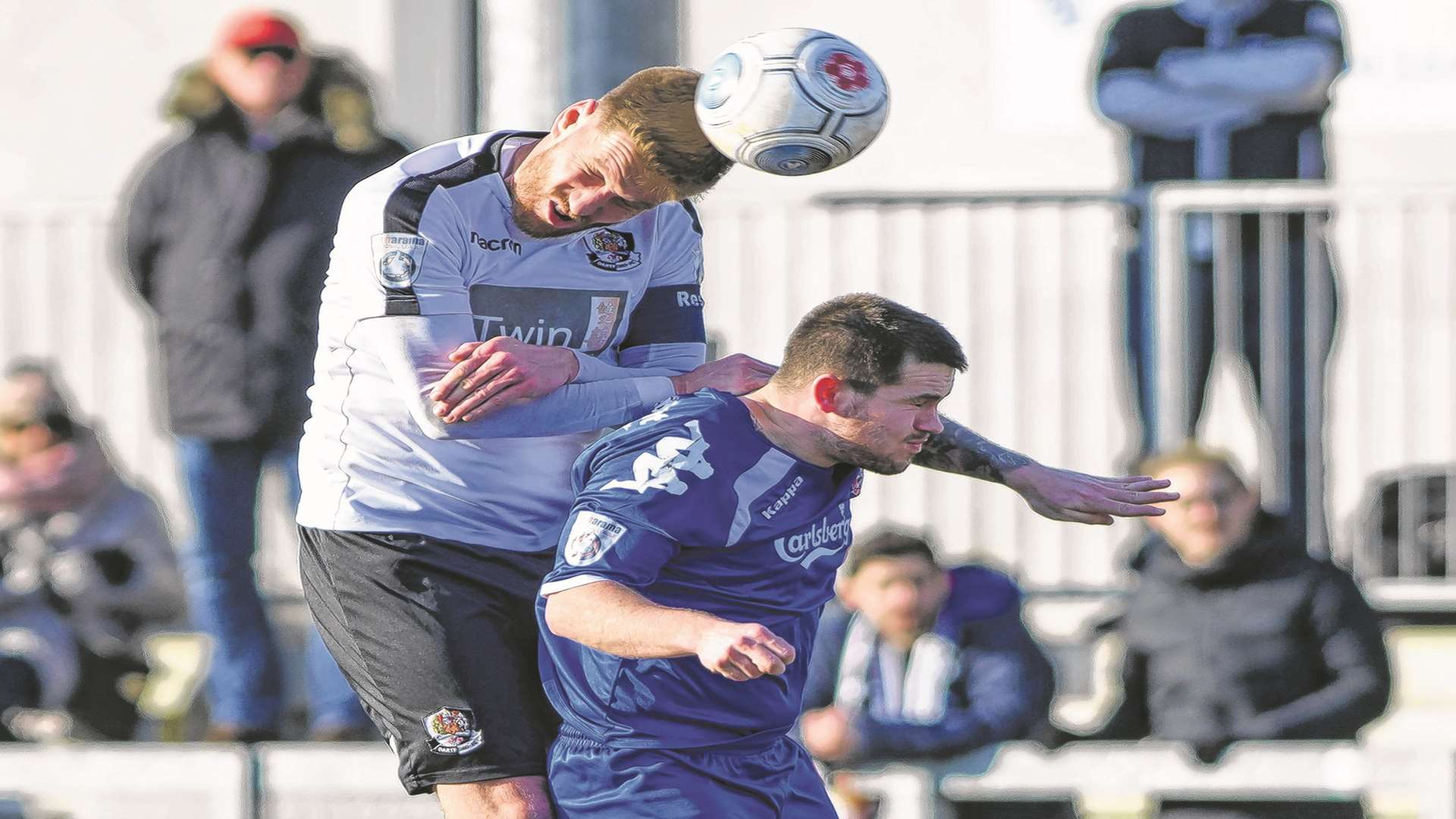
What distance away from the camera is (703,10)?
34.7 feet

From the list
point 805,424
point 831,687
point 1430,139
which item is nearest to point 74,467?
point 831,687

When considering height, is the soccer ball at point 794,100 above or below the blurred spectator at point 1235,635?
above

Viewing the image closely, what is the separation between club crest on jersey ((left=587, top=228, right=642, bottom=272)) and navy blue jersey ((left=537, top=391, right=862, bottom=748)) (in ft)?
1.18

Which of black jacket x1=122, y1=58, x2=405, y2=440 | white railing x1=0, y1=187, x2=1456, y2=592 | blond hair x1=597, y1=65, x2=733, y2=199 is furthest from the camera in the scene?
white railing x1=0, y1=187, x2=1456, y2=592

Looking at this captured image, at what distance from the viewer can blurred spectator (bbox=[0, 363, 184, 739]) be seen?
787 centimetres

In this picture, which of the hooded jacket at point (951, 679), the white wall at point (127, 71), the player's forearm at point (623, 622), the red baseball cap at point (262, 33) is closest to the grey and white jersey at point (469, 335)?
the player's forearm at point (623, 622)

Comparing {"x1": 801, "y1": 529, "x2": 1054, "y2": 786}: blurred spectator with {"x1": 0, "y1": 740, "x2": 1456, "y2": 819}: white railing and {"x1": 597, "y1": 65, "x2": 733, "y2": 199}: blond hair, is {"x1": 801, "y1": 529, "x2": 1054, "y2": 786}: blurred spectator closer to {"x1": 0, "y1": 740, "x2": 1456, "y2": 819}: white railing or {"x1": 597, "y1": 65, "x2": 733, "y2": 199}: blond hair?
{"x1": 0, "y1": 740, "x2": 1456, "y2": 819}: white railing

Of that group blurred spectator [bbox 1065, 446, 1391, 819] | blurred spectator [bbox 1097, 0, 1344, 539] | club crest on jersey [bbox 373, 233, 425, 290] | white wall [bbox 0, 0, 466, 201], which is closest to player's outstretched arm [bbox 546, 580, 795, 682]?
club crest on jersey [bbox 373, 233, 425, 290]

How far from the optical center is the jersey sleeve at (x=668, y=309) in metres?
4.64

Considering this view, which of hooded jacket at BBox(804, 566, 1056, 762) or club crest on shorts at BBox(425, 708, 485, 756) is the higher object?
club crest on shorts at BBox(425, 708, 485, 756)

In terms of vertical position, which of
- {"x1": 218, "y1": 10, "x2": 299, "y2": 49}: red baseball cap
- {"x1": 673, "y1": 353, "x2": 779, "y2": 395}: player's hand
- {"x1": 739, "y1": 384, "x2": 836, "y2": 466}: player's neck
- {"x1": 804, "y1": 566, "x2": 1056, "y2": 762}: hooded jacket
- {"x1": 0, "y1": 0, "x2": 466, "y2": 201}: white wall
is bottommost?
{"x1": 804, "y1": 566, "x2": 1056, "y2": 762}: hooded jacket

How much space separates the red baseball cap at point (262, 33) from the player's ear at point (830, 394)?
13.9ft

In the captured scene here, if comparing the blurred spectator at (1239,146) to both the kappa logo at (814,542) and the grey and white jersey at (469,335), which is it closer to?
the grey and white jersey at (469,335)

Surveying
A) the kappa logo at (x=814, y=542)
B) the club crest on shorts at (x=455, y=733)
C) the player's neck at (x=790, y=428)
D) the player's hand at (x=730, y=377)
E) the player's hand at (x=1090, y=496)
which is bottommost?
the club crest on shorts at (x=455, y=733)
